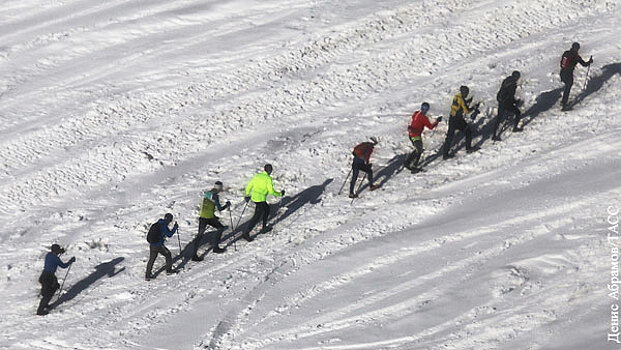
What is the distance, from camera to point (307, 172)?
18219 mm

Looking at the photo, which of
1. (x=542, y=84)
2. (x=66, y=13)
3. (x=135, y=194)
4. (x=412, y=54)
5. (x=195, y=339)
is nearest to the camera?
(x=195, y=339)

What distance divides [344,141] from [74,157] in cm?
621

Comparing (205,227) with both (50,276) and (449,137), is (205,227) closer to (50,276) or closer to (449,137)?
(50,276)

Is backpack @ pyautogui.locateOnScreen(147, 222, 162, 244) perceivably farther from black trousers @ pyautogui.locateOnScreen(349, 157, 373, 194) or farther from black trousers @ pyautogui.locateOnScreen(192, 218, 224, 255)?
black trousers @ pyautogui.locateOnScreen(349, 157, 373, 194)

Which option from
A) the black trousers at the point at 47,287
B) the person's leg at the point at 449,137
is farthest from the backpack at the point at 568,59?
the black trousers at the point at 47,287

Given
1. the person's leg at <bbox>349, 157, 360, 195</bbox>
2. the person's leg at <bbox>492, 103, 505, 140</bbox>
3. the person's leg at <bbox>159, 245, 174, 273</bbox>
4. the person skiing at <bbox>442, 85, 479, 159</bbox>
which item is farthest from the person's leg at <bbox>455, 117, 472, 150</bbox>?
the person's leg at <bbox>159, 245, 174, 273</bbox>

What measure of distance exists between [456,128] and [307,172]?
3.35 metres

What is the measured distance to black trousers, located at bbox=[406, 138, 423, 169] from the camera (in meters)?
17.1

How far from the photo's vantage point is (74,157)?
755 inches

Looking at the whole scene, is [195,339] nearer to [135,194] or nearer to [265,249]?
[265,249]

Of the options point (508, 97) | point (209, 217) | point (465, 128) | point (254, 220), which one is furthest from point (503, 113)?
point (209, 217)

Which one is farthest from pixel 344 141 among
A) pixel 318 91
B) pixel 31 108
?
pixel 31 108

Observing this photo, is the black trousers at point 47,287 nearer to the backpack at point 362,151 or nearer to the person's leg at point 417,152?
the backpack at point 362,151

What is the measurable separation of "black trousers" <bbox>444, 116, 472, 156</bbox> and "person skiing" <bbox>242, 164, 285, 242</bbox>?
3.85 meters
